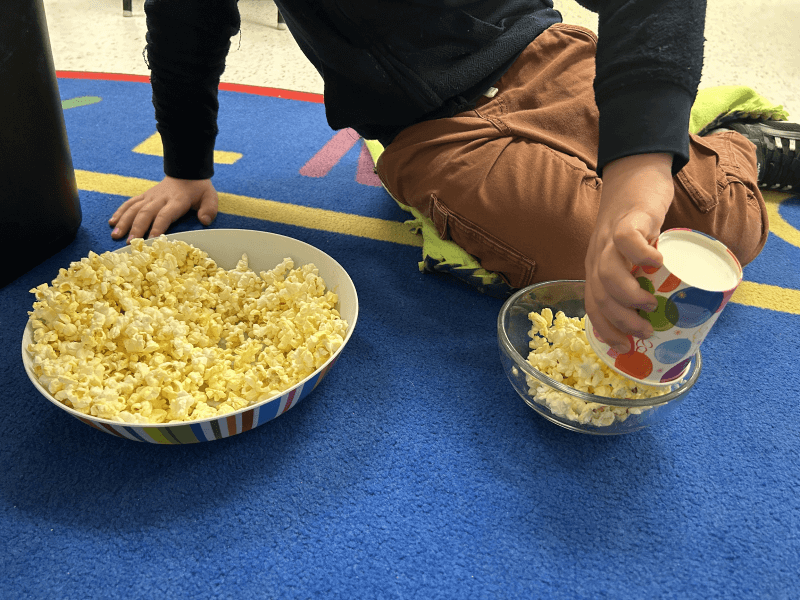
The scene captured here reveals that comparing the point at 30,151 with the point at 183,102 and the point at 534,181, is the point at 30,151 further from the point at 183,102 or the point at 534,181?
the point at 534,181

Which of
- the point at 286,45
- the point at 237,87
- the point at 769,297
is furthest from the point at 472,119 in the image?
the point at 286,45

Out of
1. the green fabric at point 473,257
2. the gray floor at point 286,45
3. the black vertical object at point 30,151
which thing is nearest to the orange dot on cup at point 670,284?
the green fabric at point 473,257

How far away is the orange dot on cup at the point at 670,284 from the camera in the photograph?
450mm

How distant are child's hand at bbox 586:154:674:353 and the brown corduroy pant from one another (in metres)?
0.19

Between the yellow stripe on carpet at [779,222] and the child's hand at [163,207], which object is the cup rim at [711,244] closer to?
the yellow stripe on carpet at [779,222]

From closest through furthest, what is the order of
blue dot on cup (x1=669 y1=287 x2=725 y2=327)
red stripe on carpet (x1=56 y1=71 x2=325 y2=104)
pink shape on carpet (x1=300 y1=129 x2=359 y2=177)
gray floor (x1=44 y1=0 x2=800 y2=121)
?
1. blue dot on cup (x1=669 y1=287 x2=725 y2=327)
2. pink shape on carpet (x1=300 y1=129 x2=359 y2=177)
3. red stripe on carpet (x1=56 y1=71 x2=325 y2=104)
4. gray floor (x1=44 y1=0 x2=800 y2=121)

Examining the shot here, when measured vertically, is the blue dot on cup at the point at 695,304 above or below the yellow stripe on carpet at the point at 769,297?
above

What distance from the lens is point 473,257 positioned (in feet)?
2.64

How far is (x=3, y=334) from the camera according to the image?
706 millimetres

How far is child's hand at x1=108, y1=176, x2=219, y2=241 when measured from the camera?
2.87 ft

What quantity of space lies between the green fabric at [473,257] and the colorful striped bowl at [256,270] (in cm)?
18

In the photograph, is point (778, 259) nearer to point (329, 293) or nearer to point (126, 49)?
point (329, 293)

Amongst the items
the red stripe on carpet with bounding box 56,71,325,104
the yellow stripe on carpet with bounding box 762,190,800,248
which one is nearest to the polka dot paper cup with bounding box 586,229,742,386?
the yellow stripe on carpet with bounding box 762,190,800,248

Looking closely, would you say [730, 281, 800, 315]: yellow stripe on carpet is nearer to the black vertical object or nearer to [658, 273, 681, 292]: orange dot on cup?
[658, 273, 681, 292]: orange dot on cup
